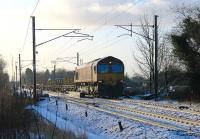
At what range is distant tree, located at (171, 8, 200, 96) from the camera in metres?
39.9

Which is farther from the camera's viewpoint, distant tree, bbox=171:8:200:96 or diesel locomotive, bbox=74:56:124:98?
diesel locomotive, bbox=74:56:124:98

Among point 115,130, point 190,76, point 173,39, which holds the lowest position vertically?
point 115,130

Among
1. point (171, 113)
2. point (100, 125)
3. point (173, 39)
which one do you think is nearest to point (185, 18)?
point (173, 39)

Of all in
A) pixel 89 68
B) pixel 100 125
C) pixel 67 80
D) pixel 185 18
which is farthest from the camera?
pixel 67 80

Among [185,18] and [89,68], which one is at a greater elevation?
[185,18]

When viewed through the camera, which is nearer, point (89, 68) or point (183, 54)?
point (183, 54)

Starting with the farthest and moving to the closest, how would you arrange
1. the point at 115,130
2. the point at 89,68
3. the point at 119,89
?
the point at 89,68 → the point at 119,89 → the point at 115,130

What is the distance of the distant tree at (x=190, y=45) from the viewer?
39.9m

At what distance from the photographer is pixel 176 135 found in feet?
53.7

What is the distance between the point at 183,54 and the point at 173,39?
1799 millimetres

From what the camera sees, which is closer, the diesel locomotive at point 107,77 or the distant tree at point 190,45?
the distant tree at point 190,45

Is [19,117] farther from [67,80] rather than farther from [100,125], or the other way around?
[67,80]

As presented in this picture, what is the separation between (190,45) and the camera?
4156 centimetres

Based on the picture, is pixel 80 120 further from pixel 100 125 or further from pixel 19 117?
pixel 19 117
